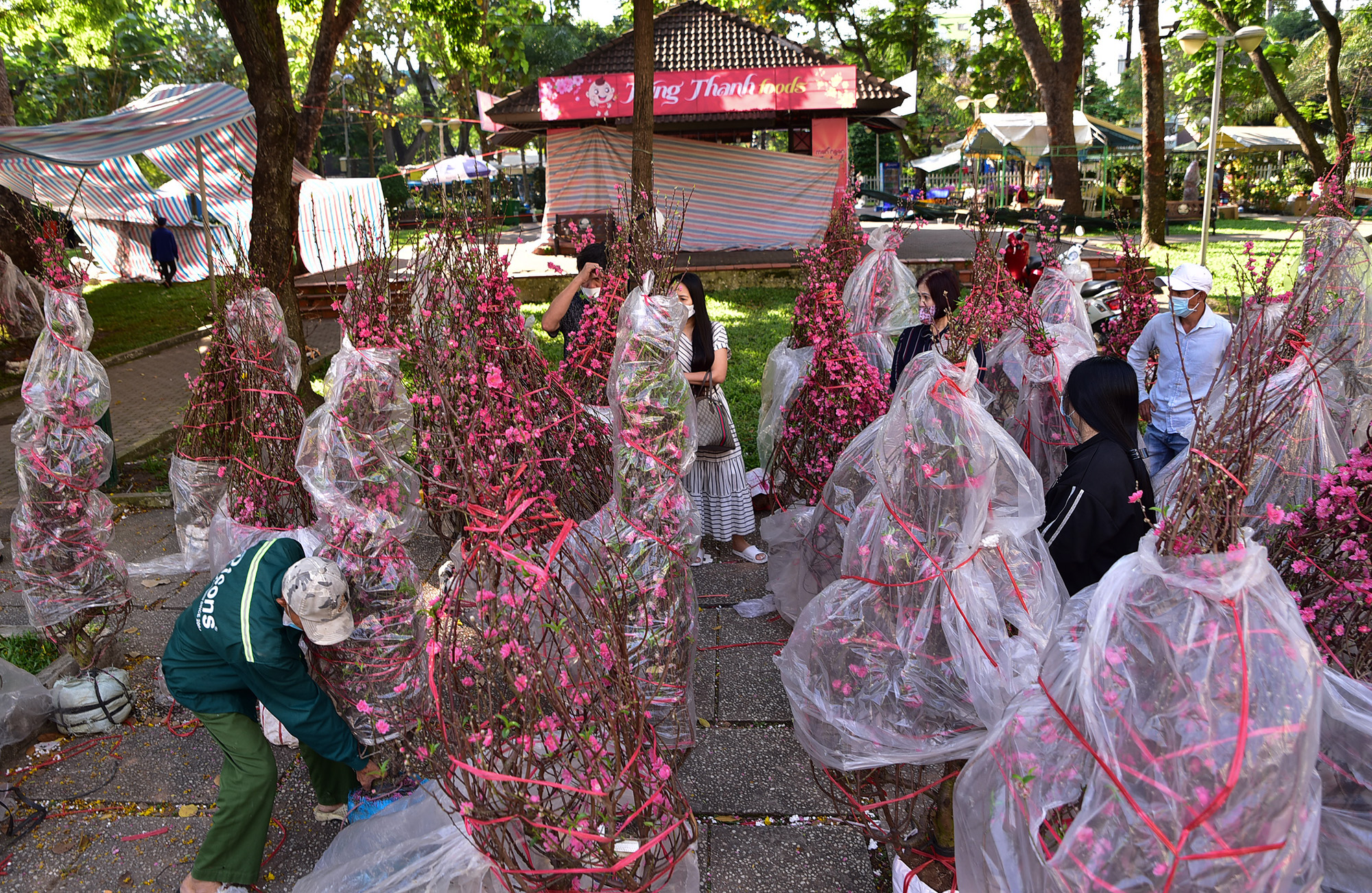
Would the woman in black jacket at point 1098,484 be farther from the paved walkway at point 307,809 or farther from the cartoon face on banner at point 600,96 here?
the cartoon face on banner at point 600,96

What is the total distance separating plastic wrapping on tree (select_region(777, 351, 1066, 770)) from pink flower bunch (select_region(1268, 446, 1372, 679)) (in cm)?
64

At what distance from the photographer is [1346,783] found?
2072 millimetres

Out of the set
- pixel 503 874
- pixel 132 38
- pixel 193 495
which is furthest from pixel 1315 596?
pixel 132 38

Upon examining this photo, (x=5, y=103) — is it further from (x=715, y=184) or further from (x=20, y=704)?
(x=20, y=704)

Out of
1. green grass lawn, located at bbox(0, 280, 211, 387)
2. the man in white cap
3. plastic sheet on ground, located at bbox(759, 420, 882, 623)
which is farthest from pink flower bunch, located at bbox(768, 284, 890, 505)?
green grass lawn, located at bbox(0, 280, 211, 387)

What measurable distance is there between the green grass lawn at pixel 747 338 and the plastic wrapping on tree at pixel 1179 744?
13.4ft

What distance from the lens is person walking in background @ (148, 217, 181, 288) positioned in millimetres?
14664

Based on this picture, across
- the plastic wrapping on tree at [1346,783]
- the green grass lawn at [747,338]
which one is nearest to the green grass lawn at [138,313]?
the green grass lawn at [747,338]

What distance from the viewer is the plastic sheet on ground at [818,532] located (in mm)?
3314

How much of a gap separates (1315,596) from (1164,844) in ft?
4.05

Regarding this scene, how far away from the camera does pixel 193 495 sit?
4.62 meters

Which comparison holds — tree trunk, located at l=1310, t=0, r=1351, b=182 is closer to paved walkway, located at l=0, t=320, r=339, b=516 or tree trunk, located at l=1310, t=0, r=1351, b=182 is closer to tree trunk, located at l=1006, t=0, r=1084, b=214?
tree trunk, located at l=1006, t=0, r=1084, b=214

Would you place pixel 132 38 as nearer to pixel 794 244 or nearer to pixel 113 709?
pixel 794 244

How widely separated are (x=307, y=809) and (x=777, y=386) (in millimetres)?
3085
